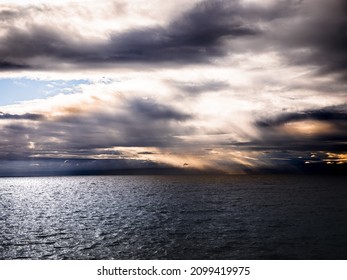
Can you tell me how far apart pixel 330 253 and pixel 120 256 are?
2335cm

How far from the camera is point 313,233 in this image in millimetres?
44188

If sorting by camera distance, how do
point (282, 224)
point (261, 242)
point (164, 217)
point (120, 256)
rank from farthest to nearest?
1. point (164, 217)
2. point (282, 224)
3. point (261, 242)
4. point (120, 256)

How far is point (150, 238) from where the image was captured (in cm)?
4181

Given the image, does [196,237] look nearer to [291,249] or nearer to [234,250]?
[234,250]
